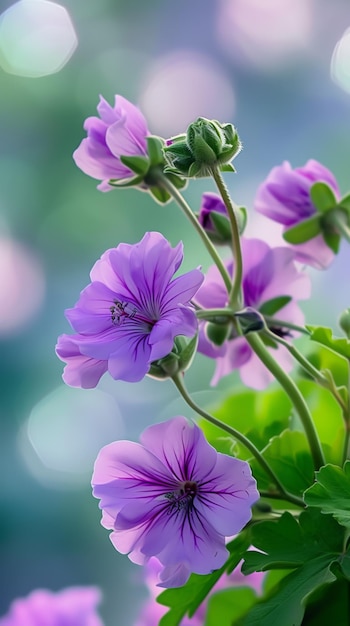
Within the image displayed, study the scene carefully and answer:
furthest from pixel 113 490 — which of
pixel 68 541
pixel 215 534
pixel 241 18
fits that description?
pixel 241 18

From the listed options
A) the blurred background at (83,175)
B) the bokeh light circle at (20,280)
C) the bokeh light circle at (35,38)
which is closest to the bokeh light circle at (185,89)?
the blurred background at (83,175)

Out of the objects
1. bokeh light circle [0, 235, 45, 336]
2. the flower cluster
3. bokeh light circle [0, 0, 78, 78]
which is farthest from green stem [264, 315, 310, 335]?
bokeh light circle [0, 0, 78, 78]

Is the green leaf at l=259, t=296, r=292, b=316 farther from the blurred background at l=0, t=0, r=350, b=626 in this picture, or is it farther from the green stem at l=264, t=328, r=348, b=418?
the blurred background at l=0, t=0, r=350, b=626

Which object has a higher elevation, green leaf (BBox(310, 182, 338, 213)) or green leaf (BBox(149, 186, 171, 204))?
green leaf (BBox(149, 186, 171, 204))

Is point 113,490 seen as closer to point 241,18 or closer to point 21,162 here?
point 21,162

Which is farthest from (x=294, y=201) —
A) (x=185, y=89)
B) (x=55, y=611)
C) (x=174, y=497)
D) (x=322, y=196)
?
(x=185, y=89)

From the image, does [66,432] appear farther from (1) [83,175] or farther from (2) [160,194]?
(2) [160,194]
